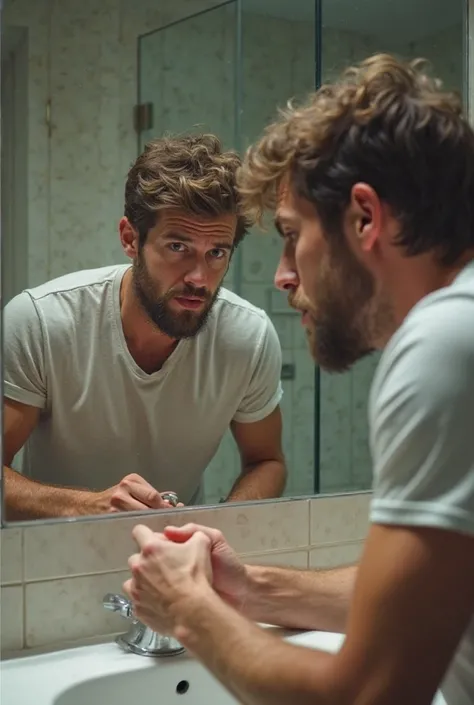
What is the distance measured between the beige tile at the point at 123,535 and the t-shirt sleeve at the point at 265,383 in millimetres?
153

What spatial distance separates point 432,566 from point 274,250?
0.70m

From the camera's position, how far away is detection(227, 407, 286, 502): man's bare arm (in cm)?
125

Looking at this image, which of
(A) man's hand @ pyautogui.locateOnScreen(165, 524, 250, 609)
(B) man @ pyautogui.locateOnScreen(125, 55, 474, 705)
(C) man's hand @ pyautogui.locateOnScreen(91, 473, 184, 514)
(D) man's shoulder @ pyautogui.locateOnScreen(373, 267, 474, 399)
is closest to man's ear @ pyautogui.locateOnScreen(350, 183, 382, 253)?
(B) man @ pyautogui.locateOnScreen(125, 55, 474, 705)

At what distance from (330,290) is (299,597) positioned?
1.48ft

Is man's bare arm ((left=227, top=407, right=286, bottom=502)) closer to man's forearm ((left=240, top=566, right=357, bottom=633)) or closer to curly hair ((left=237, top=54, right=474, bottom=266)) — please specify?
man's forearm ((left=240, top=566, right=357, bottom=633))

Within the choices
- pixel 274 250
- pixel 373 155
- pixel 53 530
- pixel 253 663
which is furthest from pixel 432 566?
pixel 274 250

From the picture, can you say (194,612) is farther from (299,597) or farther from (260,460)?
(260,460)

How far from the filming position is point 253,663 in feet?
2.31

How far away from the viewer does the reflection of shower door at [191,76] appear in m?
1.18

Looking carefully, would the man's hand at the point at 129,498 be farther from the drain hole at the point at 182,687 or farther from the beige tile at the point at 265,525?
the drain hole at the point at 182,687

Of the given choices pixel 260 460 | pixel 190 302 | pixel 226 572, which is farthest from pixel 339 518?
pixel 190 302

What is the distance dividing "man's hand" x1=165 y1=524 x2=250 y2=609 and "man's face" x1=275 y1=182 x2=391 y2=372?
0.27 metres

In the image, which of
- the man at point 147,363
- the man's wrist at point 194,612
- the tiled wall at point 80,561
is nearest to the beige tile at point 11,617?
the tiled wall at point 80,561

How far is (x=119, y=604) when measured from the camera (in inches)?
41.4
